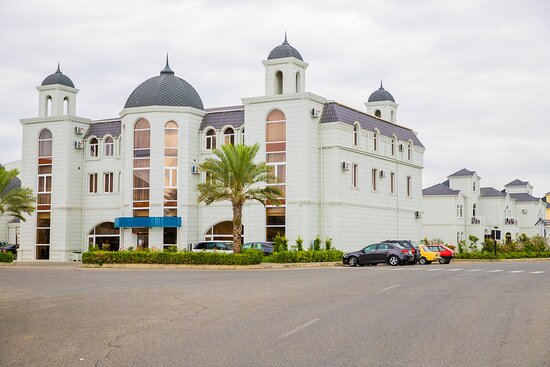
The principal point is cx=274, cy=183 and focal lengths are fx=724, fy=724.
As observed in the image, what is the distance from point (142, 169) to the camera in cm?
5150

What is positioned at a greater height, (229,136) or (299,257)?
(229,136)

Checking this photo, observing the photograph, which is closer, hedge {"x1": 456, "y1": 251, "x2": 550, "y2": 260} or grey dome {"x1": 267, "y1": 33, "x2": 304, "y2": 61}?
grey dome {"x1": 267, "y1": 33, "x2": 304, "y2": 61}

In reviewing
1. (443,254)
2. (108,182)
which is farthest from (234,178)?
(108,182)

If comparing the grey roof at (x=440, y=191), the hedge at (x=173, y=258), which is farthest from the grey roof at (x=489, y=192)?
the hedge at (x=173, y=258)

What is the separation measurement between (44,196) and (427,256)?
98.8ft

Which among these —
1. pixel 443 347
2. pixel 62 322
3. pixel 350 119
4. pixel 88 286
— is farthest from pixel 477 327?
pixel 350 119

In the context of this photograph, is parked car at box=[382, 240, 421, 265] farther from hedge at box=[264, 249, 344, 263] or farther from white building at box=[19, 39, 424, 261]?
white building at box=[19, 39, 424, 261]

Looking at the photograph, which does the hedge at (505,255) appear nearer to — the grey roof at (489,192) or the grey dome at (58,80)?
the grey roof at (489,192)

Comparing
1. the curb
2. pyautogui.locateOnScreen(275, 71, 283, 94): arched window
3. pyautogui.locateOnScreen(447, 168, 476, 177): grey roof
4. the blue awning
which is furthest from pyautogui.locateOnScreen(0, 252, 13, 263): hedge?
pyautogui.locateOnScreen(447, 168, 476, 177): grey roof

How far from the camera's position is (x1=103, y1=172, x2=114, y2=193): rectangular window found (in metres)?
55.4

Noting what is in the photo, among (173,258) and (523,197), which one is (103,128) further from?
(523,197)

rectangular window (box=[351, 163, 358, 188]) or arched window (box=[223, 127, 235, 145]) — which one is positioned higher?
arched window (box=[223, 127, 235, 145])

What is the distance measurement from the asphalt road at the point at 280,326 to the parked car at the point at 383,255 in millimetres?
16982

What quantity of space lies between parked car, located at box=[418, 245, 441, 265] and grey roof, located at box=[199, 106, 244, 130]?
1623 centimetres
